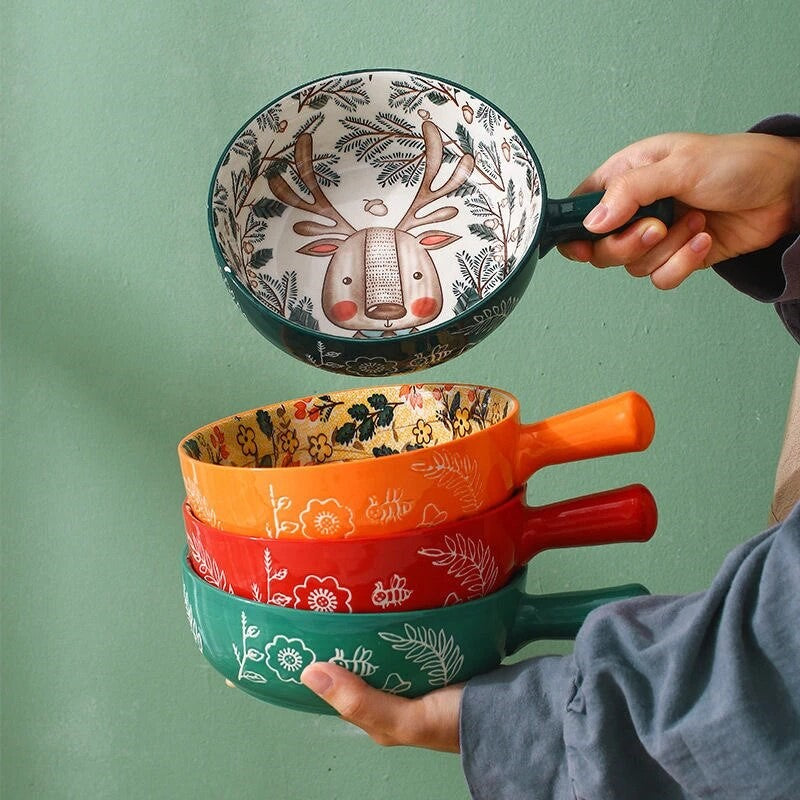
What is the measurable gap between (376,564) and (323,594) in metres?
0.03

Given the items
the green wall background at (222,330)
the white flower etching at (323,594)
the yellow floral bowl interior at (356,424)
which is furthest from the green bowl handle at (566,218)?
the green wall background at (222,330)

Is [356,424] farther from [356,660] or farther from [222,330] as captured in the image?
[222,330]

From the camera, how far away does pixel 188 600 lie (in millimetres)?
500

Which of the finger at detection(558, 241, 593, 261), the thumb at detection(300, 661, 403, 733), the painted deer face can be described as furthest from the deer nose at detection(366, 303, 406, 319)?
the thumb at detection(300, 661, 403, 733)

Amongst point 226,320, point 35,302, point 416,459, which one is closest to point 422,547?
point 416,459

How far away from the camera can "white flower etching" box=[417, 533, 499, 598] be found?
1.48 ft

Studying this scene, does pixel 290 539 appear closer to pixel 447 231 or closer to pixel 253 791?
pixel 447 231

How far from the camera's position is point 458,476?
1.48 feet

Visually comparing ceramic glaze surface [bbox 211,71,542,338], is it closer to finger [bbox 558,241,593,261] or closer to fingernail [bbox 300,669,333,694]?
finger [bbox 558,241,593,261]

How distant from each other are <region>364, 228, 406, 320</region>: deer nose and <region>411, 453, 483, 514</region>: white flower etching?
137 mm

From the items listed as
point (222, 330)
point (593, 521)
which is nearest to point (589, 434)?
point (593, 521)

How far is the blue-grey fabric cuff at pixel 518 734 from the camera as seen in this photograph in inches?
17.1

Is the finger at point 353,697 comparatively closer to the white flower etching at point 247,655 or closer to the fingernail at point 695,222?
the white flower etching at point 247,655

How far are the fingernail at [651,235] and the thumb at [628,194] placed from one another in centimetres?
1
